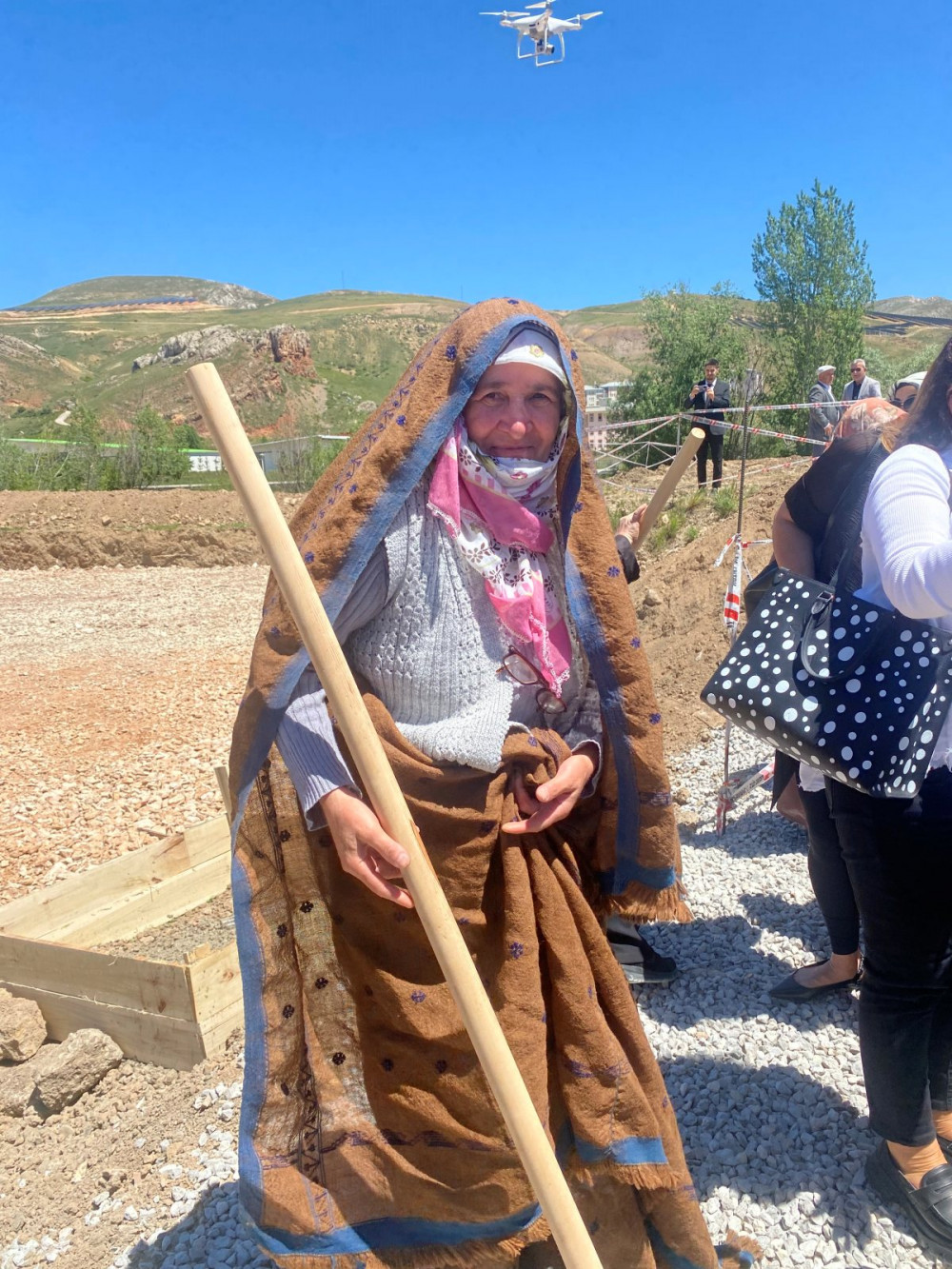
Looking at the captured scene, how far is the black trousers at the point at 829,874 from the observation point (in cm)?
312

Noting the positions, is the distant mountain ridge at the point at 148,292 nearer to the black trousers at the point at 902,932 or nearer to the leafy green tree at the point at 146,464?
the leafy green tree at the point at 146,464

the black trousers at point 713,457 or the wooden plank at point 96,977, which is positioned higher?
the black trousers at point 713,457

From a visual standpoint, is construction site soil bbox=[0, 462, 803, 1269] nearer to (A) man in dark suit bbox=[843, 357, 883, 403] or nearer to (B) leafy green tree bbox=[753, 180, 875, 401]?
(A) man in dark suit bbox=[843, 357, 883, 403]

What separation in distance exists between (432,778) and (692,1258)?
4.04 ft

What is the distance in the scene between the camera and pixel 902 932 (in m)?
2.14

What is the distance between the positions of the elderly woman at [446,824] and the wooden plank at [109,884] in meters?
2.53

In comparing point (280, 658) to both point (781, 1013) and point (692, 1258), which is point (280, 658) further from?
point (781, 1013)

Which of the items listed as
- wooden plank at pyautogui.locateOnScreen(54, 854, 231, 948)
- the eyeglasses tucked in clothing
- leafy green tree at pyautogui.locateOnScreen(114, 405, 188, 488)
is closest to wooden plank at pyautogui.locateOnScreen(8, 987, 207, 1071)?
wooden plank at pyautogui.locateOnScreen(54, 854, 231, 948)

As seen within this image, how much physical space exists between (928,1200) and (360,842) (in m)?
1.75

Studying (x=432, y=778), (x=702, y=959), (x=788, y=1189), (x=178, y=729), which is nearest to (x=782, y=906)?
(x=702, y=959)

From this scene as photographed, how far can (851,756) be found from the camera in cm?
188

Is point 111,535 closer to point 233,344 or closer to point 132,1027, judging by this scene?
point 132,1027

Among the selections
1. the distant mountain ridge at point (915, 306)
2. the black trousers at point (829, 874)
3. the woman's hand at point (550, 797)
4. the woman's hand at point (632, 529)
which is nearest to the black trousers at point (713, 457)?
the black trousers at point (829, 874)

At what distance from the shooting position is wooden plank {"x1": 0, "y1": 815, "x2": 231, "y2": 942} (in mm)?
3979
